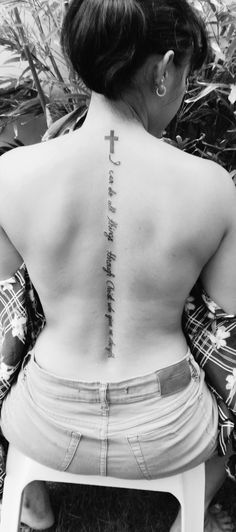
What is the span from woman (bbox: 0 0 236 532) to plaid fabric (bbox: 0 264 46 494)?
0.14ft

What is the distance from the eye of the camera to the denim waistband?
128cm

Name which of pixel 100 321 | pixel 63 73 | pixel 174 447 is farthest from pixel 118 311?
pixel 63 73

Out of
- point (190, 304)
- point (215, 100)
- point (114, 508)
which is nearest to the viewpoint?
point (190, 304)

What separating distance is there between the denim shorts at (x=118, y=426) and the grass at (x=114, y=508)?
0.53 meters

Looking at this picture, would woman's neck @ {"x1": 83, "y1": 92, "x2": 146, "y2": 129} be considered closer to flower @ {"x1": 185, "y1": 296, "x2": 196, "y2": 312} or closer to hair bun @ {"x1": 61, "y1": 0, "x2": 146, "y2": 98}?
hair bun @ {"x1": 61, "y1": 0, "x2": 146, "y2": 98}

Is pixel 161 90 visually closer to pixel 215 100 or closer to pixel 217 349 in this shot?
pixel 217 349

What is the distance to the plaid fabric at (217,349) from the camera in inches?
55.0

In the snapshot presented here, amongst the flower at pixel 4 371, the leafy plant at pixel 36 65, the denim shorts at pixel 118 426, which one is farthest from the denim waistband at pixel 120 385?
the leafy plant at pixel 36 65

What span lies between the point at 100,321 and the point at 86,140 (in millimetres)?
372

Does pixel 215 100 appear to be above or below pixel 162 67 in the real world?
below

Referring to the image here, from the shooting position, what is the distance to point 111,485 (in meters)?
1.35

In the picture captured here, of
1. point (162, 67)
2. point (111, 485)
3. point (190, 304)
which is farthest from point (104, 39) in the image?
point (111, 485)

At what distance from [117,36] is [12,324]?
2.26 ft

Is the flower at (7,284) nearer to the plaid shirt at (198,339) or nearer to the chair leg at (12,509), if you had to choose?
the plaid shirt at (198,339)
